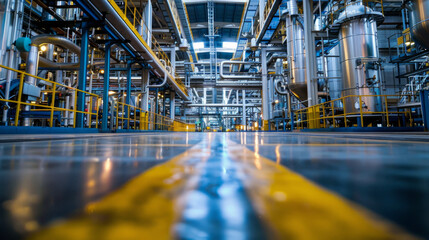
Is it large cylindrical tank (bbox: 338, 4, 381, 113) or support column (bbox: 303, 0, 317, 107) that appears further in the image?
support column (bbox: 303, 0, 317, 107)

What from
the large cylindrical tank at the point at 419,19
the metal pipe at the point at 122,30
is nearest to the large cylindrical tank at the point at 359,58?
the large cylindrical tank at the point at 419,19

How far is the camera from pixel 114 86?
14.1m

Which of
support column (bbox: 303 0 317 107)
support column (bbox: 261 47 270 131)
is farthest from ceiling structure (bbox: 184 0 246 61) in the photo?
support column (bbox: 303 0 317 107)

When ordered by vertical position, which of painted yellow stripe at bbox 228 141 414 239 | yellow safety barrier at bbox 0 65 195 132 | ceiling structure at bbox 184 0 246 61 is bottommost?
painted yellow stripe at bbox 228 141 414 239

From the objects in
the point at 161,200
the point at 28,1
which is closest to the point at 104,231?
the point at 161,200

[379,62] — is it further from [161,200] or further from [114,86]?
[114,86]

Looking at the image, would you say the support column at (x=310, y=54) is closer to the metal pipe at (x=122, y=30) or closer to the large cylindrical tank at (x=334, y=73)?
the large cylindrical tank at (x=334, y=73)

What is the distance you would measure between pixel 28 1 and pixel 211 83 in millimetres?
9878

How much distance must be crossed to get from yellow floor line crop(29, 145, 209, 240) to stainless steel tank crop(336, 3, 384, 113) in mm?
7343

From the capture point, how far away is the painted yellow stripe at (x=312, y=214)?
0.25m

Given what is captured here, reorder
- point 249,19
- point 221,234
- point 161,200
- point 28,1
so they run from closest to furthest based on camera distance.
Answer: point 221,234
point 161,200
point 28,1
point 249,19

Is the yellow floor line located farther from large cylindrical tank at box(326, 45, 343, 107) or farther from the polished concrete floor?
large cylindrical tank at box(326, 45, 343, 107)

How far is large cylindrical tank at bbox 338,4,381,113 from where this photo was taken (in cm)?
628

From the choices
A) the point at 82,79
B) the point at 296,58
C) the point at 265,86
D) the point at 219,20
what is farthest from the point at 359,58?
the point at 219,20
